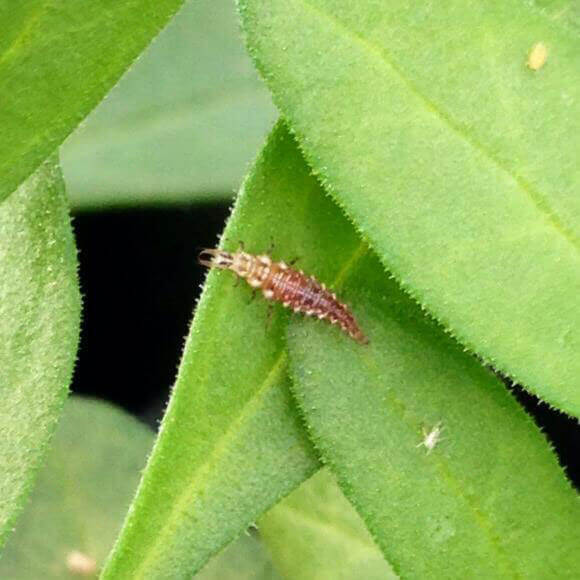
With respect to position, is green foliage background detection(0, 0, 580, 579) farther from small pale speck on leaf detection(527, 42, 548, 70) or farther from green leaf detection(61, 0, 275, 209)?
green leaf detection(61, 0, 275, 209)

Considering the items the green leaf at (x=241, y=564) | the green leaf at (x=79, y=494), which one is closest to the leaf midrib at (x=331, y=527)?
the green leaf at (x=241, y=564)

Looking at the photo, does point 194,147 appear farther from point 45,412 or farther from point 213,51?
point 45,412

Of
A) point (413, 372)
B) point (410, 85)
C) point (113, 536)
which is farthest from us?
point (113, 536)

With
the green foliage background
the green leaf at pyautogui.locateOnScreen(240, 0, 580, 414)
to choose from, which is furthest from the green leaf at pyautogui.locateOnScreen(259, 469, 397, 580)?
the green leaf at pyautogui.locateOnScreen(240, 0, 580, 414)

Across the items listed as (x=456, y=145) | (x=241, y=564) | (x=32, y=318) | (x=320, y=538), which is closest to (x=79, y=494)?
(x=241, y=564)

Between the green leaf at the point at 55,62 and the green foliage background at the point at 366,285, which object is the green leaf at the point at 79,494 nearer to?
the green foliage background at the point at 366,285

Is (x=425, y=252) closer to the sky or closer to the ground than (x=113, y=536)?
closer to the sky

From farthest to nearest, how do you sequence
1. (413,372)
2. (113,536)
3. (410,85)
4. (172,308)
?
(172,308), (113,536), (413,372), (410,85)

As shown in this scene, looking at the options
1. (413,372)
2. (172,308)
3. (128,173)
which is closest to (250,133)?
(128,173)
